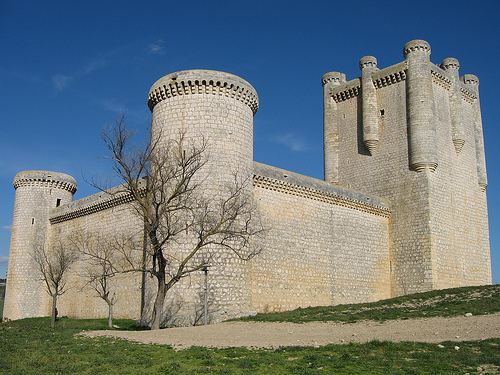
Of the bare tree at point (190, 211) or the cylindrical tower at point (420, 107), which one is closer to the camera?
the bare tree at point (190, 211)

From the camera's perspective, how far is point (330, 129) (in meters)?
28.9

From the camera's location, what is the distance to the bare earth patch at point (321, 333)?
10711 millimetres

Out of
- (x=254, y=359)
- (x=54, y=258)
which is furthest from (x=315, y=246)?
(x=54, y=258)

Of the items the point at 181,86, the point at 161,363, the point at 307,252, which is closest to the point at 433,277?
the point at 307,252

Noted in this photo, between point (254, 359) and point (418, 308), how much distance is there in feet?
31.8

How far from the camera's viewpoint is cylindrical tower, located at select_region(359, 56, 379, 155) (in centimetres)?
2639

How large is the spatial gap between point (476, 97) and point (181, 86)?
1926 centimetres

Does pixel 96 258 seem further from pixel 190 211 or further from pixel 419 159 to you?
pixel 419 159

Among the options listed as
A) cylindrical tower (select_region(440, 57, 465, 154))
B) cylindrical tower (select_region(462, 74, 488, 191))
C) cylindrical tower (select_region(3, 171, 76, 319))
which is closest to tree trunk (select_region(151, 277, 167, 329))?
cylindrical tower (select_region(3, 171, 76, 319))

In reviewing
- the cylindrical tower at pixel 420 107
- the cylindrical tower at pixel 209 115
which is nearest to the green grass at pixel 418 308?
the cylindrical tower at pixel 209 115

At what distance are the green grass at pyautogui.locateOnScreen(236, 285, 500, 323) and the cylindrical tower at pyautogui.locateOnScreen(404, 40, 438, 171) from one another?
704 centimetres

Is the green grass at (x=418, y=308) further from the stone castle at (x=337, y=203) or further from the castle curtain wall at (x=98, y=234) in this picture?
the castle curtain wall at (x=98, y=234)

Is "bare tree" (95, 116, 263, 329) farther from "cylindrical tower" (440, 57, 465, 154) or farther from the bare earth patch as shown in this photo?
"cylindrical tower" (440, 57, 465, 154)

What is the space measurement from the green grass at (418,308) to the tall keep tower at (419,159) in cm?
388
